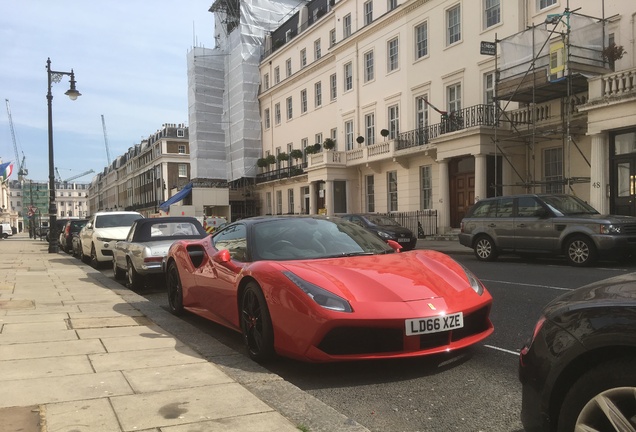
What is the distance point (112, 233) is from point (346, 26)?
2470cm

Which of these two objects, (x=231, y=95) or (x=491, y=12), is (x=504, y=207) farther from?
(x=231, y=95)

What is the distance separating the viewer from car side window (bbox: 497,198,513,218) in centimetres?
1348

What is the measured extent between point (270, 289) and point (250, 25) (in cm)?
4411

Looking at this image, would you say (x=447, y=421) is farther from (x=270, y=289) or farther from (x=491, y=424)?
(x=270, y=289)

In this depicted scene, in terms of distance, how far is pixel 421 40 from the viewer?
27.3 metres

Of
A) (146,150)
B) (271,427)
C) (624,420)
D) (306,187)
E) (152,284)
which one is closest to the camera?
(624,420)

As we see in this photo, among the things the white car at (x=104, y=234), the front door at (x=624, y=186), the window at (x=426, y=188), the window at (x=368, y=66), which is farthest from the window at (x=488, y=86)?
the white car at (x=104, y=234)

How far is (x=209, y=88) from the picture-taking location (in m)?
46.9

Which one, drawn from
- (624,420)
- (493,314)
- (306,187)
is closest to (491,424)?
(624,420)

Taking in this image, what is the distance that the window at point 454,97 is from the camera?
24.9 metres

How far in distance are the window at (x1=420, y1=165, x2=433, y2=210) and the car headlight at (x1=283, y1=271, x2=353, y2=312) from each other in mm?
23207

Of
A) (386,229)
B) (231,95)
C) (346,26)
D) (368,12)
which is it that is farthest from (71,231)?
(231,95)

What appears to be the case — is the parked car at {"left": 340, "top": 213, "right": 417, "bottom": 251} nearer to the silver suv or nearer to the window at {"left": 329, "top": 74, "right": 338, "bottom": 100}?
the silver suv

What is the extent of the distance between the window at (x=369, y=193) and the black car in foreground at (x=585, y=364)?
96.7ft
